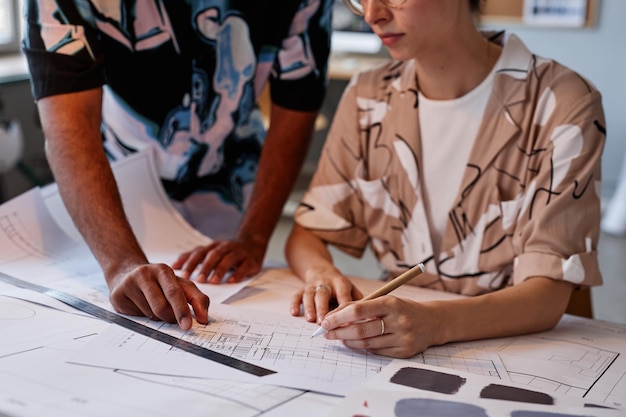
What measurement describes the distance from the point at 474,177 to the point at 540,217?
15 cm

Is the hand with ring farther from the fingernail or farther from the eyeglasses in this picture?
the eyeglasses

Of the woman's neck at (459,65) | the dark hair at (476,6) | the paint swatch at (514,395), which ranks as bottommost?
the paint swatch at (514,395)

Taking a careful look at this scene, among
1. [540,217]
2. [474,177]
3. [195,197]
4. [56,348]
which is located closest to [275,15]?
[195,197]

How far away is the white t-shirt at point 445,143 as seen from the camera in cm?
138

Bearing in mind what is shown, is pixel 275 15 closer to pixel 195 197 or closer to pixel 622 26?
pixel 195 197

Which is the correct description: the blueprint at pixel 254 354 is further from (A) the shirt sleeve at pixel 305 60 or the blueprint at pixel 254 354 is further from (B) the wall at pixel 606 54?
(B) the wall at pixel 606 54

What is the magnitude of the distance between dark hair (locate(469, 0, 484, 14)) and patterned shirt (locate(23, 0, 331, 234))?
Answer: 12.5 inches

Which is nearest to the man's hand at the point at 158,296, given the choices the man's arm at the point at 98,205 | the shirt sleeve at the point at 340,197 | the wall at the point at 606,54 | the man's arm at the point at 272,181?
the man's arm at the point at 98,205

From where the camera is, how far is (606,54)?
166 inches

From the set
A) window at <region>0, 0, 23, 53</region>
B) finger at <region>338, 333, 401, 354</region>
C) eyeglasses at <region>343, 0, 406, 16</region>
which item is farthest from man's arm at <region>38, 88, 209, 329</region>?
window at <region>0, 0, 23, 53</region>

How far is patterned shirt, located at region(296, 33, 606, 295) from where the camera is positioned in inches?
48.8

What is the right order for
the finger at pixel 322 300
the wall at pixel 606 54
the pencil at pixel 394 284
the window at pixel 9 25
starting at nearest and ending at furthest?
the pencil at pixel 394 284, the finger at pixel 322 300, the window at pixel 9 25, the wall at pixel 606 54

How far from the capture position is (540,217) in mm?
1238

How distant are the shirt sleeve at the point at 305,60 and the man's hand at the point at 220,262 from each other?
35cm
